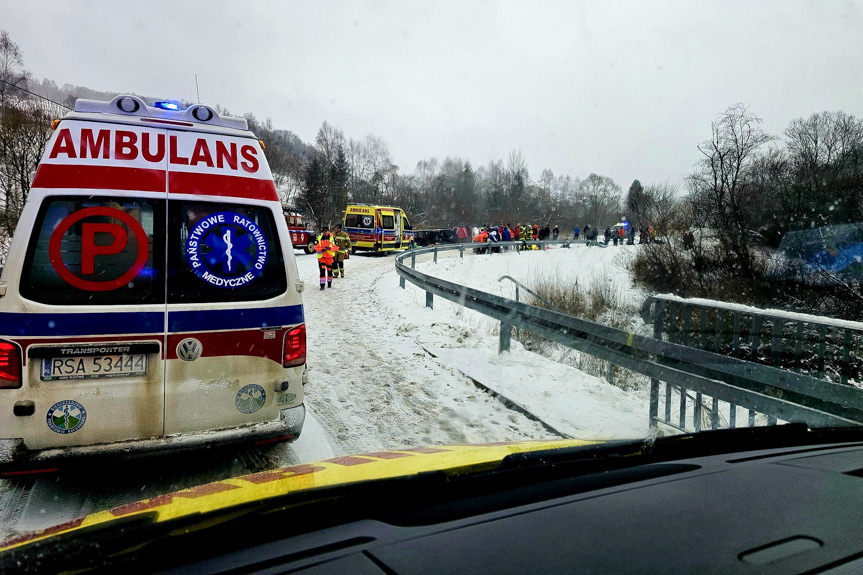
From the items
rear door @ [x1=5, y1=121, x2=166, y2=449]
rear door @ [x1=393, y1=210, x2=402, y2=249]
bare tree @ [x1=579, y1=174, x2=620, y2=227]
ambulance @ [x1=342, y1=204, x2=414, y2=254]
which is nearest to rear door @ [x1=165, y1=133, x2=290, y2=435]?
rear door @ [x1=5, y1=121, x2=166, y2=449]

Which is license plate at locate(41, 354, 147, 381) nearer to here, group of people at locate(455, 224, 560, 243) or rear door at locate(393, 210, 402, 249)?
rear door at locate(393, 210, 402, 249)

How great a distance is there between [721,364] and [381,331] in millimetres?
6337

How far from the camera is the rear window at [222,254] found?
3504mm

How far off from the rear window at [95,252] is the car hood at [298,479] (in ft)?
5.42

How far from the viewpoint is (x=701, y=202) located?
17938mm

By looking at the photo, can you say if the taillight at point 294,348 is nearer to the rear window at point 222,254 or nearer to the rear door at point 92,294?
the rear window at point 222,254

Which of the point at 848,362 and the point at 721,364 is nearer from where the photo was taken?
the point at 721,364

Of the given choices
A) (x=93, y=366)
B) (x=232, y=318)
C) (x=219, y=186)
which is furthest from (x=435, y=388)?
(x=93, y=366)

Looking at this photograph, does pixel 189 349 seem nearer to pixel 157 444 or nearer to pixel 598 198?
pixel 157 444

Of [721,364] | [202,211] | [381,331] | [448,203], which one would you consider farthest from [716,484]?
[448,203]

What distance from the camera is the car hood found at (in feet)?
5.40

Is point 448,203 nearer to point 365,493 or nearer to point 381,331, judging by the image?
point 381,331

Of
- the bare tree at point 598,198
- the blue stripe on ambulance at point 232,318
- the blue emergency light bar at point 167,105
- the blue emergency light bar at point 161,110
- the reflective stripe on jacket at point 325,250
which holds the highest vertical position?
the bare tree at point 598,198

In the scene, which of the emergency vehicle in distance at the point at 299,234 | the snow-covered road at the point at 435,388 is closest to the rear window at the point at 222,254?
the snow-covered road at the point at 435,388
